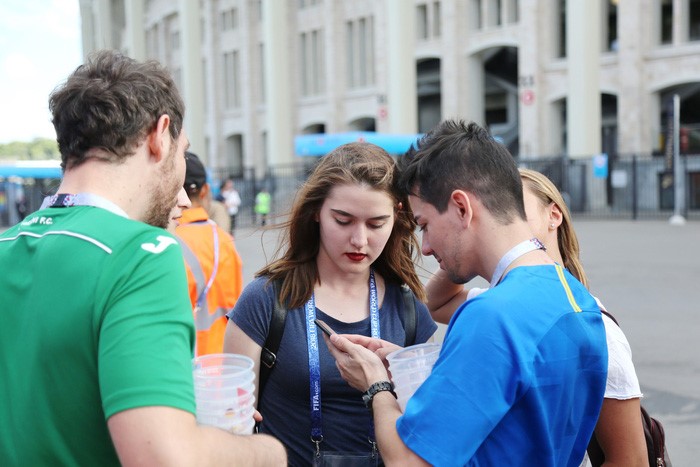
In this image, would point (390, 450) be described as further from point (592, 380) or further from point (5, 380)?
point (5, 380)

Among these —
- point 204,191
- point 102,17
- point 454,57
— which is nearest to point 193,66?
point 102,17

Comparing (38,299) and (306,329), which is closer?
(38,299)

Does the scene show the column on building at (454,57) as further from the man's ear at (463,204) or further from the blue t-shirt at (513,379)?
the blue t-shirt at (513,379)

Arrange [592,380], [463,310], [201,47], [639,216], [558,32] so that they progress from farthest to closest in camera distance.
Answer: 1. [201,47]
2. [558,32]
3. [639,216]
4. [592,380]
5. [463,310]

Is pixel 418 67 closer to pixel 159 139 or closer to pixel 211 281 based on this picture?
pixel 211 281

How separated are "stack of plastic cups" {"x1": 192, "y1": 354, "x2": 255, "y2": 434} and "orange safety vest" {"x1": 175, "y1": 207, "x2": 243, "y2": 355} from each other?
2.29 meters

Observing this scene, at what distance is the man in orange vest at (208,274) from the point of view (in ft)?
13.0

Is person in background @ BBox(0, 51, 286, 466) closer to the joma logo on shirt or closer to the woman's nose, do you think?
the joma logo on shirt

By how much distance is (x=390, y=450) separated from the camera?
1.72 meters

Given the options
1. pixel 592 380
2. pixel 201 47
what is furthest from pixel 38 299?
pixel 201 47

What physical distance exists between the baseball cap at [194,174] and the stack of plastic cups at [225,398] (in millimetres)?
2748

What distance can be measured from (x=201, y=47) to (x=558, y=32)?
24.0 metres

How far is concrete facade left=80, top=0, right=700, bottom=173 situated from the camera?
1153 inches

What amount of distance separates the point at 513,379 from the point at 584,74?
29486 mm
